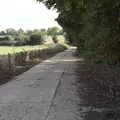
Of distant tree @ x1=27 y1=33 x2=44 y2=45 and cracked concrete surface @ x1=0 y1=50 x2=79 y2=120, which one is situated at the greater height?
cracked concrete surface @ x1=0 y1=50 x2=79 y2=120

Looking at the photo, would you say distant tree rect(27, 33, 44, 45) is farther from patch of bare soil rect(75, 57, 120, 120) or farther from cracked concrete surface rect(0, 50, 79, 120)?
cracked concrete surface rect(0, 50, 79, 120)

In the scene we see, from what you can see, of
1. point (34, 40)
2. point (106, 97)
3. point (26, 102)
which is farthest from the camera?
point (34, 40)

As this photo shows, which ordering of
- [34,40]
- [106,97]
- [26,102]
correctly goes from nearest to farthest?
1. [26,102]
2. [106,97]
3. [34,40]

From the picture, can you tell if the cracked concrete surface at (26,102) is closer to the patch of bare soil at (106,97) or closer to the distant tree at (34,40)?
the patch of bare soil at (106,97)

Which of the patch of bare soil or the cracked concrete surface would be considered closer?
the cracked concrete surface

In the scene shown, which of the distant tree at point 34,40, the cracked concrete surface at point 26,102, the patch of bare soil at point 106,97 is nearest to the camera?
the cracked concrete surface at point 26,102

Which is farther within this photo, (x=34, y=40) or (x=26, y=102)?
(x=34, y=40)

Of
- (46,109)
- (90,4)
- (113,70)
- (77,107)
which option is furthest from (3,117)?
(113,70)

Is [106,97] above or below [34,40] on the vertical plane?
above

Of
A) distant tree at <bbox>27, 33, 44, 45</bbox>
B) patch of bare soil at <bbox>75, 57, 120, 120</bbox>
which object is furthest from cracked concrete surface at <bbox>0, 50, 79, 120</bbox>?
distant tree at <bbox>27, 33, 44, 45</bbox>

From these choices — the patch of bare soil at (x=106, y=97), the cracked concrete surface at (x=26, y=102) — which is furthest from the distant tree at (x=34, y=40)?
the cracked concrete surface at (x=26, y=102)

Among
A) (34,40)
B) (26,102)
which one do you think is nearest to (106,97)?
(26,102)

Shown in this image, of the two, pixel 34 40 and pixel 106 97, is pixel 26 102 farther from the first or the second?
pixel 34 40

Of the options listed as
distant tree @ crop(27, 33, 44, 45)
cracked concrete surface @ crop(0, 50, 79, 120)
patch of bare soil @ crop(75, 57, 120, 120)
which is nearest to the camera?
cracked concrete surface @ crop(0, 50, 79, 120)
